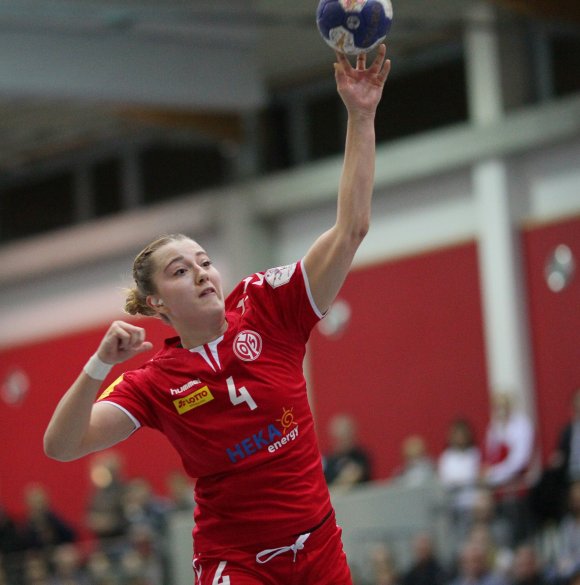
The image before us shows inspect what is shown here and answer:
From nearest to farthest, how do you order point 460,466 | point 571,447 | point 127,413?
point 127,413
point 571,447
point 460,466

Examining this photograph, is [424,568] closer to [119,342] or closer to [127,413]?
[127,413]

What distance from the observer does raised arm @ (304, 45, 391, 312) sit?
4539mm

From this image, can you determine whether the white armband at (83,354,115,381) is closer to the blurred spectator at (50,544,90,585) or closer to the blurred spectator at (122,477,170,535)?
the blurred spectator at (122,477,170,535)

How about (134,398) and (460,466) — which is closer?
(134,398)

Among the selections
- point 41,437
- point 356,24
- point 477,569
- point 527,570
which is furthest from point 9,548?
point 356,24

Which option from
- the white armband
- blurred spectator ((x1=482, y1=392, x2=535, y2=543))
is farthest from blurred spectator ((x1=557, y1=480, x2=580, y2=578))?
the white armband

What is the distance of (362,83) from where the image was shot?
4.60m

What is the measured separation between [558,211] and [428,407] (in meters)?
3.04

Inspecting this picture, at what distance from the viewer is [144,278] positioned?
4.96m

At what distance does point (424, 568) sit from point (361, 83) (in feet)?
26.8

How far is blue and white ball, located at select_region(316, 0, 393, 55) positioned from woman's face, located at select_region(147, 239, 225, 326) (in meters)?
0.93

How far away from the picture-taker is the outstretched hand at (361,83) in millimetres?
4566

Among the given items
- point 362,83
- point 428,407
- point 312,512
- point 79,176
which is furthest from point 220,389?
point 79,176

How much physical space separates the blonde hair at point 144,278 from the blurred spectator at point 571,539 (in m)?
6.93
